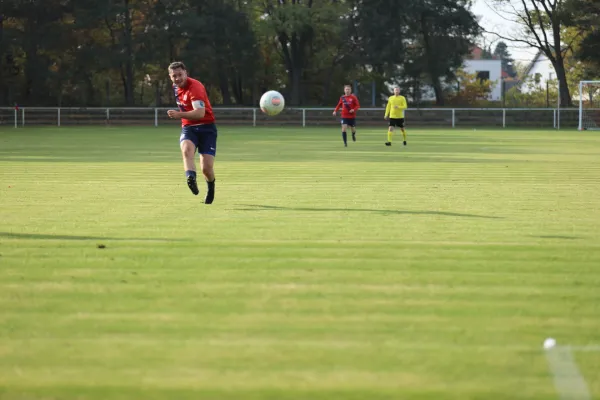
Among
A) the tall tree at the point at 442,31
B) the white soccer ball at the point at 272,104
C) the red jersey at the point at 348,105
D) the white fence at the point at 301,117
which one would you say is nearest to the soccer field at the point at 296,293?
the white soccer ball at the point at 272,104

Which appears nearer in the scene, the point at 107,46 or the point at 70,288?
the point at 70,288

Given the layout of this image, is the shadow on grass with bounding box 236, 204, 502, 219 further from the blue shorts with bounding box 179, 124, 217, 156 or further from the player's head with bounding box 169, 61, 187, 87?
the player's head with bounding box 169, 61, 187, 87

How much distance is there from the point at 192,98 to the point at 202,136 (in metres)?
0.55

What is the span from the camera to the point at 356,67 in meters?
64.5

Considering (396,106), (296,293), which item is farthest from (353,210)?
(396,106)

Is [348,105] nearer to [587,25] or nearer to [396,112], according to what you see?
[396,112]

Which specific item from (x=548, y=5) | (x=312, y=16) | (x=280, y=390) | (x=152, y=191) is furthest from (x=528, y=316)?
(x=548, y=5)

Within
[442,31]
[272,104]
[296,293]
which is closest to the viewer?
[296,293]

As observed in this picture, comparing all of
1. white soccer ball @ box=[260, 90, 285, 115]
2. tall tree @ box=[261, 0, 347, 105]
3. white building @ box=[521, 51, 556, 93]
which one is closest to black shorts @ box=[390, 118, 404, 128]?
white soccer ball @ box=[260, 90, 285, 115]

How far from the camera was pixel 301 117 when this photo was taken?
58031mm

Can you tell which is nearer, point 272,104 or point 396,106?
point 272,104

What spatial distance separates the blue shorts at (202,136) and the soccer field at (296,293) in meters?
0.70

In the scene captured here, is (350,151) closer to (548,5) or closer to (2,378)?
(2,378)

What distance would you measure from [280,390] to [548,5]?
63.9 meters
